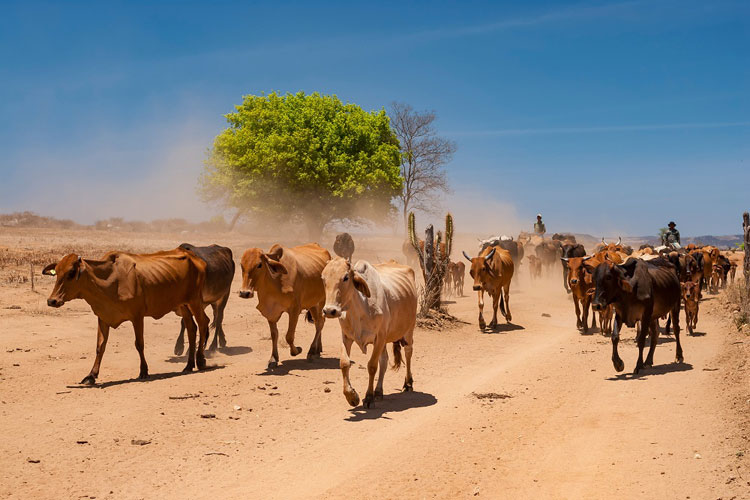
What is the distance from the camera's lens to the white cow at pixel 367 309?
953cm

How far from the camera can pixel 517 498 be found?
260 inches

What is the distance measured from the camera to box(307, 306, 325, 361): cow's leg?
46.2ft

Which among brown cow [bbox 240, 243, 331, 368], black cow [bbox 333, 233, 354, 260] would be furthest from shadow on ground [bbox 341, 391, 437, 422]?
black cow [bbox 333, 233, 354, 260]

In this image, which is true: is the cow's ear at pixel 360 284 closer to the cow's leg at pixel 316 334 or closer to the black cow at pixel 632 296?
the cow's leg at pixel 316 334

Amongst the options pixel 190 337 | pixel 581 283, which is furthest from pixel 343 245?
pixel 190 337

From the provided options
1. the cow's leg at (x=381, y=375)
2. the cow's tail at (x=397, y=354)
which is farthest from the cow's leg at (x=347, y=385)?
the cow's tail at (x=397, y=354)

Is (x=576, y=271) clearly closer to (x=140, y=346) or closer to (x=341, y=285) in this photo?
(x=341, y=285)

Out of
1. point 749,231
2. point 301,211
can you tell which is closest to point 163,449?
point 749,231

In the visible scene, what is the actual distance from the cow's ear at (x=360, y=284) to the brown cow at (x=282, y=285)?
322 centimetres

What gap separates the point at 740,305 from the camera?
760 inches

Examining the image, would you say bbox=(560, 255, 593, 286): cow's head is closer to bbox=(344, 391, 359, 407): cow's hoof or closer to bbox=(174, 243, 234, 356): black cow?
bbox=(174, 243, 234, 356): black cow

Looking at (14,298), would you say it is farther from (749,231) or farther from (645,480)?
→ (749,231)

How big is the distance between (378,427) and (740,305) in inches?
569

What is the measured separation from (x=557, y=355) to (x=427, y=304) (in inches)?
236
